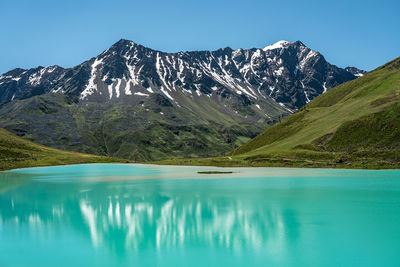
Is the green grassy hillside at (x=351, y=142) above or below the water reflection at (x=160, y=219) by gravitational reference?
above

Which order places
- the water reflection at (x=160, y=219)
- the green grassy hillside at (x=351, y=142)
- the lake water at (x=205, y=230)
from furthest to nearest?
the green grassy hillside at (x=351, y=142)
the water reflection at (x=160, y=219)
the lake water at (x=205, y=230)

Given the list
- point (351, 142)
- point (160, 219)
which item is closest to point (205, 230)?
point (160, 219)

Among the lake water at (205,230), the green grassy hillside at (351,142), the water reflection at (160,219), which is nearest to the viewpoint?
the lake water at (205,230)

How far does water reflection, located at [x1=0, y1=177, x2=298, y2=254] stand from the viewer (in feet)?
100.0

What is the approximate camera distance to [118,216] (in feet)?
136

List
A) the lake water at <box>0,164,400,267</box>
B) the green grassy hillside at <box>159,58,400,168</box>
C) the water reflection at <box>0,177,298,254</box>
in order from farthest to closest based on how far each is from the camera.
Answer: the green grassy hillside at <box>159,58,400,168</box>
the water reflection at <box>0,177,298,254</box>
the lake water at <box>0,164,400,267</box>

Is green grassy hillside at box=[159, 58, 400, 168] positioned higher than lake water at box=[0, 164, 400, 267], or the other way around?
green grassy hillside at box=[159, 58, 400, 168]

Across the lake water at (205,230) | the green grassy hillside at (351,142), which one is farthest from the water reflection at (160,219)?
the green grassy hillside at (351,142)

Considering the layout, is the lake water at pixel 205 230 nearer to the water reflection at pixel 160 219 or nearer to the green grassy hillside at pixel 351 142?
the water reflection at pixel 160 219

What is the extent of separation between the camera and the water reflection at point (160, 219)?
30469 mm

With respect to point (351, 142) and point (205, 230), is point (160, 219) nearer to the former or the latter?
point (205, 230)

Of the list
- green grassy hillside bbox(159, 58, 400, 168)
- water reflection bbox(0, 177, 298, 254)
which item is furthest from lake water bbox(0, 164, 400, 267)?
green grassy hillside bbox(159, 58, 400, 168)

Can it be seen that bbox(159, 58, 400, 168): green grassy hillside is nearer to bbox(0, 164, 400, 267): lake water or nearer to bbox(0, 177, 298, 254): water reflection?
bbox(0, 164, 400, 267): lake water

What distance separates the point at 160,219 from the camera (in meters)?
39.4
